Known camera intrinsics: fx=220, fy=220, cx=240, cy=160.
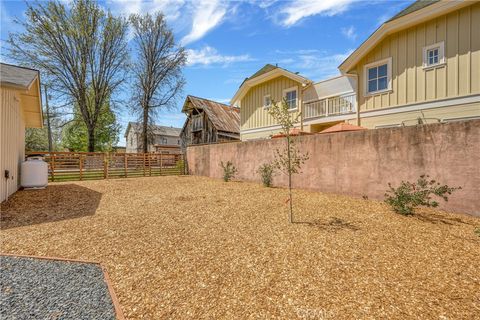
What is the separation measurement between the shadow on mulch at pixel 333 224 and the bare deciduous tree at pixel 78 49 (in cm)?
2134

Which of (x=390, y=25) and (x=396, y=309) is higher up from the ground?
(x=390, y=25)

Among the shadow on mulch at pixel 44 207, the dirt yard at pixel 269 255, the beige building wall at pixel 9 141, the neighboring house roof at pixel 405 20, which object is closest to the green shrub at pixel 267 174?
the dirt yard at pixel 269 255

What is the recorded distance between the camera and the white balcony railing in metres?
10.9

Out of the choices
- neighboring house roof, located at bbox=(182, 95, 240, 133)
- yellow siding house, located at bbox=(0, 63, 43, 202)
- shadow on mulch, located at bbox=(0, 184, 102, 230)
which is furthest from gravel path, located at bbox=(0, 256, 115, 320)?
neighboring house roof, located at bbox=(182, 95, 240, 133)

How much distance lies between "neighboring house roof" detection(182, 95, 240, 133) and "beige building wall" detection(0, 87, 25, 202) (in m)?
13.1

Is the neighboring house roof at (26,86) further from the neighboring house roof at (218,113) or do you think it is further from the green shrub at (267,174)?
the neighboring house roof at (218,113)

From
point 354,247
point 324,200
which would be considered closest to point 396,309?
point 354,247

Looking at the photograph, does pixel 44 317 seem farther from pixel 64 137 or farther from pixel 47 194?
pixel 64 137

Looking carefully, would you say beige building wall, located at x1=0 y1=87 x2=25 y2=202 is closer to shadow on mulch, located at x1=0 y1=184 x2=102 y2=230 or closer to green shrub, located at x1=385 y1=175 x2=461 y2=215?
shadow on mulch, located at x1=0 y1=184 x2=102 y2=230

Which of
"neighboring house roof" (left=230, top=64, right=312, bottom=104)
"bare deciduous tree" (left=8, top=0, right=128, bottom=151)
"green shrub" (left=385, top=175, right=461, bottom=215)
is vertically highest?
"bare deciduous tree" (left=8, top=0, right=128, bottom=151)

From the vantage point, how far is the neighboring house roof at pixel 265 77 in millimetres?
12484

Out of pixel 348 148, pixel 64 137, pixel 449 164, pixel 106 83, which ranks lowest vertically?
pixel 449 164

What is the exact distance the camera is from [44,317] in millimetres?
2195

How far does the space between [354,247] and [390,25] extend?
990 cm
